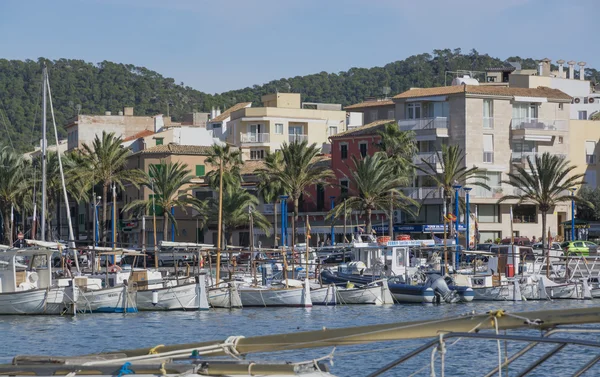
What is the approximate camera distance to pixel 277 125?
10500 cm

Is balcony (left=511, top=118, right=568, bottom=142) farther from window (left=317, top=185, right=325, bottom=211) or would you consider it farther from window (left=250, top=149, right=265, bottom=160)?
window (left=250, top=149, right=265, bottom=160)

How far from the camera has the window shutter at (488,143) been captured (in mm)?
84375

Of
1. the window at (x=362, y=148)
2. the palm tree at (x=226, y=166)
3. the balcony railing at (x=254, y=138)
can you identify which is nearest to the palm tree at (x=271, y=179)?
the palm tree at (x=226, y=166)

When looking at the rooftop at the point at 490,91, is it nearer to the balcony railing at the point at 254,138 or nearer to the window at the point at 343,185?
the window at the point at 343,185

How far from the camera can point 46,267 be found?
4831cm

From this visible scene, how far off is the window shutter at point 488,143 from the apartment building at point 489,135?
8 cm

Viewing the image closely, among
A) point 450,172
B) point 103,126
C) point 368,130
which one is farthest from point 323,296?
point 103,126

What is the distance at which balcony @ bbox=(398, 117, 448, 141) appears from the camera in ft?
276

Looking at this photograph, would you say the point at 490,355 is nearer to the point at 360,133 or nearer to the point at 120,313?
the point at 120,313

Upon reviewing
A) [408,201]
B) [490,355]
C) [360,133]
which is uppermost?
[360,133]

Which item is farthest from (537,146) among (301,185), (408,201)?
(301,185)

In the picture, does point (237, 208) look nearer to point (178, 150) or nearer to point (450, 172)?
point (450, 172)

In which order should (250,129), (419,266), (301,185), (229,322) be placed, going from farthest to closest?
(250,129) < (301,185) < (419,266) < (229,322)

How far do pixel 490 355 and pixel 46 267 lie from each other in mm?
23670
